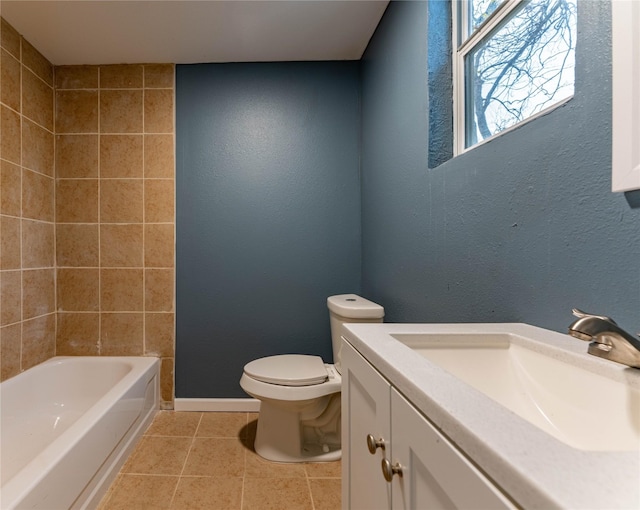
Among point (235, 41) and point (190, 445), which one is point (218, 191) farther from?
point (190, 445)

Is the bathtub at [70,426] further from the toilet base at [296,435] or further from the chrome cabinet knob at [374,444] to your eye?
the chrome cabinet knob at [374,444]

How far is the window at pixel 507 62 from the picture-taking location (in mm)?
876

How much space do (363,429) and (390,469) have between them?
197 mm

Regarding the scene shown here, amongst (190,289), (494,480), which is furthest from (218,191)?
(494,480)

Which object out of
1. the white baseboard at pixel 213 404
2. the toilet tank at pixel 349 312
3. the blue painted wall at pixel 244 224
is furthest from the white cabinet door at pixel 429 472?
the white baseboard at pixel 213 404

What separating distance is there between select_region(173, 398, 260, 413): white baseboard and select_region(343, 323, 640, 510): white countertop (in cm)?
188

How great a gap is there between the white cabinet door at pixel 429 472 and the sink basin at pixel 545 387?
22cm

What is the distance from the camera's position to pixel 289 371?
1715mm

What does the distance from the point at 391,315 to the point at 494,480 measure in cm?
138

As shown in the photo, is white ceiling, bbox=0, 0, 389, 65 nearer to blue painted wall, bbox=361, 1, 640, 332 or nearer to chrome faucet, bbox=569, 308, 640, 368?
blue painted wall, bbox=361, 1, 640, 332

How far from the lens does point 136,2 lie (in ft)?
5.53

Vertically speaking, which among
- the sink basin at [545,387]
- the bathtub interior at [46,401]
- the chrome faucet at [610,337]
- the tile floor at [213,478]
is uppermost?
the chrome faucet at [610,337]

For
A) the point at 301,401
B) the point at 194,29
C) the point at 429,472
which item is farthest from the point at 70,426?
the point at 194,29

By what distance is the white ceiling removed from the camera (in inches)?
67.9
